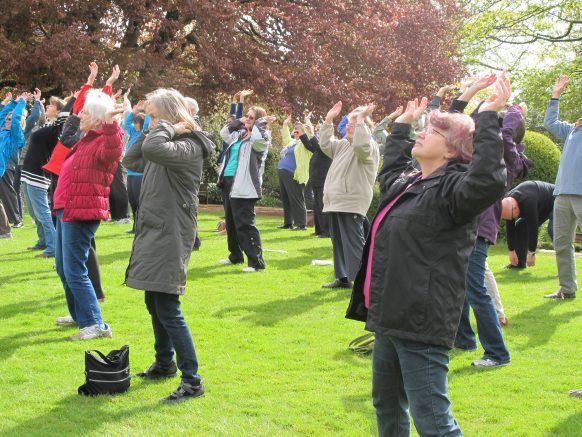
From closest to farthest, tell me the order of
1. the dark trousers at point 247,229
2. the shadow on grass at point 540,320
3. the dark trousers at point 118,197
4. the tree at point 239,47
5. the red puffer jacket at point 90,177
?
the red puffer jacket at point 90,177 → the shadow on grass at point 540,320 → the dark trousers at point 247,229 → the dark trousers at point 118,197 → the tree at point 239,47

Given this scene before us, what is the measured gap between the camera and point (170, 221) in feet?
18.0

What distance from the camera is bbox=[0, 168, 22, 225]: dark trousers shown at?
15.6 meters

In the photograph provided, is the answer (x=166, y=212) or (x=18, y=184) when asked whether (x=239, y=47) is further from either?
(x=166, y=212)

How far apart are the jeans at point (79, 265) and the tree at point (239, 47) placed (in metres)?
13.6

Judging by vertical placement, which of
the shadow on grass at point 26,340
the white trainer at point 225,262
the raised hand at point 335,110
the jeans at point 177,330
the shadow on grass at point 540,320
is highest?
the raised hand at point 335,110

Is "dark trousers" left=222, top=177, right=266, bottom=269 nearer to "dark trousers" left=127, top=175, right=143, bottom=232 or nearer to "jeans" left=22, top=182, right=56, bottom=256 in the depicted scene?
"dark trousers" left=127, top=175, right=143, bottom=232

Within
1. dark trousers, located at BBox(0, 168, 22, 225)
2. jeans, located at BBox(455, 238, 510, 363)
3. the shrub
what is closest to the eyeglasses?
jeans, located at BBox(455, 238, 510, 363)

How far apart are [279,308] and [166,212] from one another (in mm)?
3388

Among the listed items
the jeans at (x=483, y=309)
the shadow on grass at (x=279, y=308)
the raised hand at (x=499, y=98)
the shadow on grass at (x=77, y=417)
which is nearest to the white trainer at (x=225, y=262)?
the shadow on grass at (x=279, y=308)

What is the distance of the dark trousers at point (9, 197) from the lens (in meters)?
15.6

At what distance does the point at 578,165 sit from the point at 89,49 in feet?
48.4

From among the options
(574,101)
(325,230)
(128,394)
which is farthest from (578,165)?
(574,101)

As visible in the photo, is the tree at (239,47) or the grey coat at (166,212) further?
the tree at (239,47)

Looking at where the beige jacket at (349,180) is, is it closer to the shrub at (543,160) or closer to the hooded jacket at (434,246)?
the hooded jacket at (434,246)
